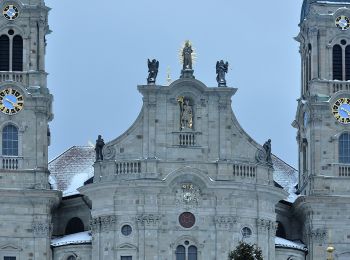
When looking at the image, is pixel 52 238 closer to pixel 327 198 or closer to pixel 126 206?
pixel 126 206

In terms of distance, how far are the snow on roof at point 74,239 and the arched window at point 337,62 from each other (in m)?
17.0

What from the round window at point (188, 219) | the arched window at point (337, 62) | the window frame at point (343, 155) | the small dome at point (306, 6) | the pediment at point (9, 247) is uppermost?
the small dome at point (306, 6)

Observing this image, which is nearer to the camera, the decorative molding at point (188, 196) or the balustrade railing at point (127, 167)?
the decorative molding at point (188, 196)

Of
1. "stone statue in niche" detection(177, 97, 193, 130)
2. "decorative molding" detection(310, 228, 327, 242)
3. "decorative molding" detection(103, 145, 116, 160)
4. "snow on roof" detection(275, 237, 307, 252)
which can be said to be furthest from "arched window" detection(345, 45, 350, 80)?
"decorative molding" detection(103, 145, 116, 160)

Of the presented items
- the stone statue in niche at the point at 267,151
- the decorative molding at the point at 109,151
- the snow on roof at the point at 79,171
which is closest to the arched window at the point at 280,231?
the snow on roof at the point at 79,171

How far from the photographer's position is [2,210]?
117m

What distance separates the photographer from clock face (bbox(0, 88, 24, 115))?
118500 millimetres

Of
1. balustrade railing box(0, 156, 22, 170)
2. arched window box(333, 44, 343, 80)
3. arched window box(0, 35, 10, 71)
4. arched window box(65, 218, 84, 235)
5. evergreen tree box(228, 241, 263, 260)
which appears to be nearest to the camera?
evergreen tree box(228, 241, 263, 260)

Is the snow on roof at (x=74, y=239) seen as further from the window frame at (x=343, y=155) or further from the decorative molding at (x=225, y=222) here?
the window frame at (x=343, y=155)

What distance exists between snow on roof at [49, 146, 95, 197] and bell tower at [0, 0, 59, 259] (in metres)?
4.00

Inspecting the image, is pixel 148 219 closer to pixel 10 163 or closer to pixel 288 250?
pixel 288 250

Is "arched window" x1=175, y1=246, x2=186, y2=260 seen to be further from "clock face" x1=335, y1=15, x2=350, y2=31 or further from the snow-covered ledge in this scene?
"clock face" x1=335, y1=15, x2=350, y2=31

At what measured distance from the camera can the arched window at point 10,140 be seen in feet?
389

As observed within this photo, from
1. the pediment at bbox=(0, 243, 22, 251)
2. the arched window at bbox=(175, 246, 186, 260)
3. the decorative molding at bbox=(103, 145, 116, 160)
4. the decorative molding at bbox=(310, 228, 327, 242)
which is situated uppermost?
the decorative molding at bbox=(103, 145, 116, 160)
